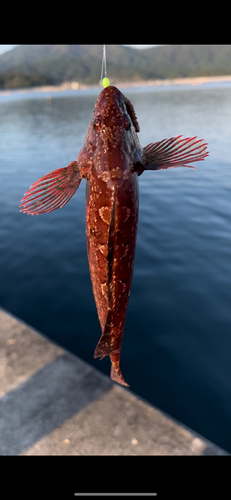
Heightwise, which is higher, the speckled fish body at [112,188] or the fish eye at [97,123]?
the fish eye at [97,123]

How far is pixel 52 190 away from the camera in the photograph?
287 cm

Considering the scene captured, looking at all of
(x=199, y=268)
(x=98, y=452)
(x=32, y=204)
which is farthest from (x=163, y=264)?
(x=32, y=204)

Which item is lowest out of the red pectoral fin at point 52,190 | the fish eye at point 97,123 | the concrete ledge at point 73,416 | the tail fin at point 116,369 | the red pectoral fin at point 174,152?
the concrete ledge at point 73,416

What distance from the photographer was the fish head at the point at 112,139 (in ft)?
8.13

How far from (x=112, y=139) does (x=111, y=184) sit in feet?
1.29


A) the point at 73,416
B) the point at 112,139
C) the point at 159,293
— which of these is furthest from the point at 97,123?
the point at 159,293

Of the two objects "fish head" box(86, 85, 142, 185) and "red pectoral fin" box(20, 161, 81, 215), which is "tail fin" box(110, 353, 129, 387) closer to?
"red pectoral fin" box(20, 161, 81, 215)

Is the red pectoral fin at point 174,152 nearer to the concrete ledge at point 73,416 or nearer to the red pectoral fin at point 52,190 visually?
the red pectoral fin at point 52,190

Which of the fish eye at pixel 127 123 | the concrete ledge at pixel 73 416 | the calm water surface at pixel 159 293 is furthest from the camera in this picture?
the calm water surface at pixel 159 293

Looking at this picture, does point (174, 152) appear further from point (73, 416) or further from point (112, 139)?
point (73, 416)

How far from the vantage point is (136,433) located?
3.85m

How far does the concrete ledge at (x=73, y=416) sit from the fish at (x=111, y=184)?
5.73 feet

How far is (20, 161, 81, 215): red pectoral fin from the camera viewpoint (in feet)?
9.14

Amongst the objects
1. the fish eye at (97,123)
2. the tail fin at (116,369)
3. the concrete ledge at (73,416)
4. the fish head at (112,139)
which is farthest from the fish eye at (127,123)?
the concrete ledge at (73,416)
